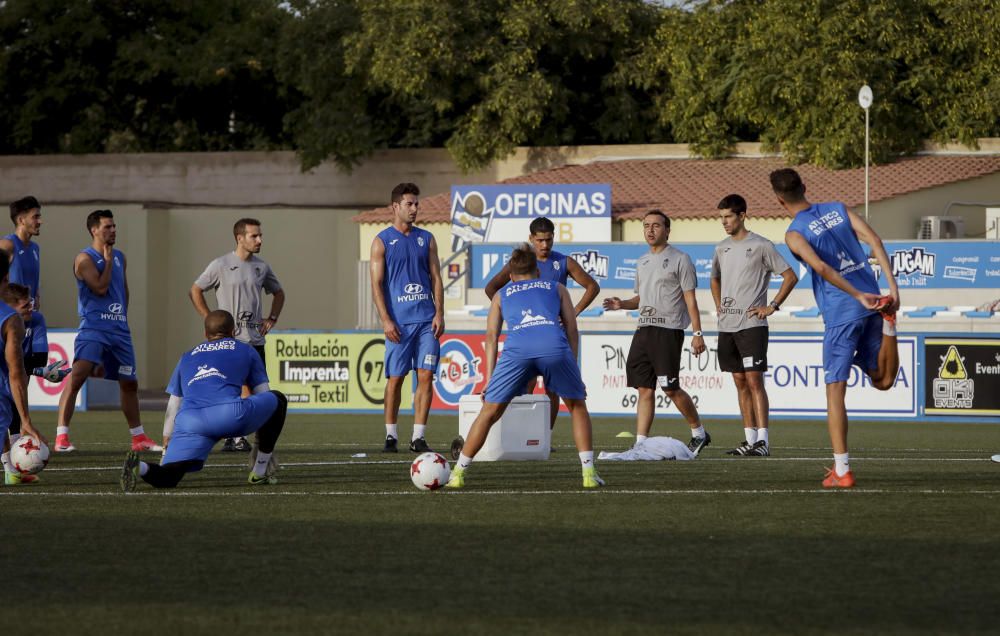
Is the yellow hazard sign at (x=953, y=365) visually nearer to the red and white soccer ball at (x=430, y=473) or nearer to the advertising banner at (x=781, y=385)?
the advertising banner at (x=781, y=385)

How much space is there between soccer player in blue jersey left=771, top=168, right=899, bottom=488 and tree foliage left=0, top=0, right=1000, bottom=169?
29763 mm

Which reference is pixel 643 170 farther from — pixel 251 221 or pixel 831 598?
pixel 831 598

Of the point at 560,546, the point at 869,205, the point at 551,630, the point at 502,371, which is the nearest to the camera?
the point at 551,630

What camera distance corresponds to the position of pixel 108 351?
15047mm

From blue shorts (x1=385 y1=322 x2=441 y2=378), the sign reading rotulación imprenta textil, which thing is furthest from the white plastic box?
the sign reading rotulación imprenta textil

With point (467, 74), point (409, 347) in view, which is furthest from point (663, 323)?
point (467, 74)

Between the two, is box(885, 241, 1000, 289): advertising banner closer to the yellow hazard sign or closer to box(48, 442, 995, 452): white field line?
the yellow hazard sign

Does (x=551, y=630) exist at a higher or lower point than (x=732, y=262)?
lower

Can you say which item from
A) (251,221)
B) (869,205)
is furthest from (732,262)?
(869,205)

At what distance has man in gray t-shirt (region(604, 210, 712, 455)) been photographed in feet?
46.8

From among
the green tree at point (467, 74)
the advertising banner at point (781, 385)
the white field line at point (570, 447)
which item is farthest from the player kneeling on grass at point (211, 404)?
the green tree at point (467, 74)

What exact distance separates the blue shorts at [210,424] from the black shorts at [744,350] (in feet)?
16.6

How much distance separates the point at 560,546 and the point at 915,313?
20091 mm

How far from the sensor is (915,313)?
27.0m
